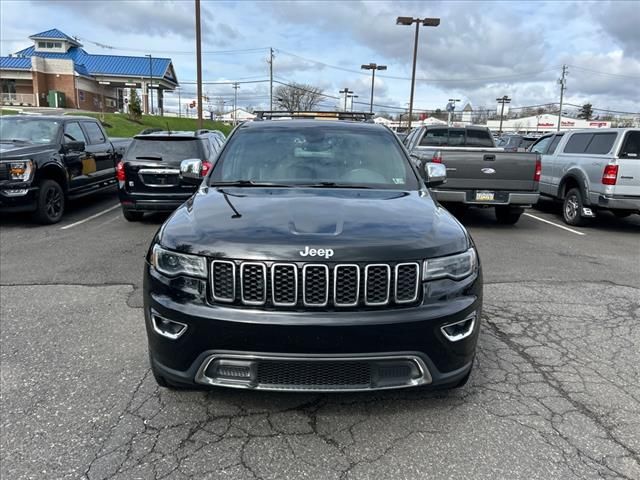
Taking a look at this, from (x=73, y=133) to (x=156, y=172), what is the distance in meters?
2.57

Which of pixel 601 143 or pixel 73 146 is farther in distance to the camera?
pixel 73 146

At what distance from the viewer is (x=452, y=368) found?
267 cm

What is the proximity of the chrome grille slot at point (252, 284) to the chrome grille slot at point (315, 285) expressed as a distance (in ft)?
0.66

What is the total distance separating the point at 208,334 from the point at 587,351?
303 centimetres

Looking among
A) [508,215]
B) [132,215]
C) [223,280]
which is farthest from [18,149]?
[508,215]

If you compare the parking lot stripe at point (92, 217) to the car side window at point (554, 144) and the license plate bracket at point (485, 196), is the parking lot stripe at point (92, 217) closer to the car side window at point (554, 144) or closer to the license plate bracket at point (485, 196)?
the license plate bracket at point (485, 196)

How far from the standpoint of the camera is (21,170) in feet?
26.7

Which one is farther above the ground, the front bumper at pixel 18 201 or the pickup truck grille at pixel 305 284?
the pickup truck grille at pixel 305 284

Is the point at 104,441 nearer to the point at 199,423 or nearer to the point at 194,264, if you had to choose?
the point at 199,423

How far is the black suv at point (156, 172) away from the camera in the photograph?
27.6 feet

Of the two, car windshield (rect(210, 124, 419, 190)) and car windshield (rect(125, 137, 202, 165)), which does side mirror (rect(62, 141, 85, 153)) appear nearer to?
car windshield (rect(125, 137, 202, 165))

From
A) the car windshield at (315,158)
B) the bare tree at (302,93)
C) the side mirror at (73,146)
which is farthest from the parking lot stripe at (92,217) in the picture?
the bare tree at (302,93)

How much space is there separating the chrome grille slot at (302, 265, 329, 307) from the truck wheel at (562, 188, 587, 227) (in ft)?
27.3

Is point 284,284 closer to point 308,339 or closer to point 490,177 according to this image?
point 308,339
